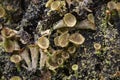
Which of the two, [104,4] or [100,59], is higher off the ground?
[104,4]

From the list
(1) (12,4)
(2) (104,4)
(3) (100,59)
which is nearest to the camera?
(3) (100,59)

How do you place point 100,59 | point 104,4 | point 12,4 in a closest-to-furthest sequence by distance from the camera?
point 100,59 < point 104,4 < point 12,4

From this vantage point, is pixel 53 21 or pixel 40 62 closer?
pixel 40 62

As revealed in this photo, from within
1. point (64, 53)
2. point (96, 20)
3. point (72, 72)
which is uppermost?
point (96, 20)

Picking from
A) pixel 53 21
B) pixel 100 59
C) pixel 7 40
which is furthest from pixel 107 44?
pixel 7 40

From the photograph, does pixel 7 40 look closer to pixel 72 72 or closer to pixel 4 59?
pixel 4 59

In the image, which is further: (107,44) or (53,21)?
(53,21)

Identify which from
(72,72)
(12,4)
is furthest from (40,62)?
(12,4)

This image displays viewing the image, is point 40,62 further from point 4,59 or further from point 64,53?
point 4,59

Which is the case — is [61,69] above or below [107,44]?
below
